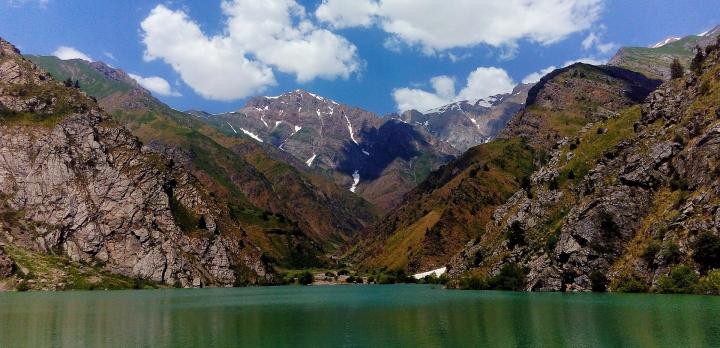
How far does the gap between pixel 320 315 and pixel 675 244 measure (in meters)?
80.1

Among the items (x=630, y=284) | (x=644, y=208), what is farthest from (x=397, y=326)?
(x=644, y=208)

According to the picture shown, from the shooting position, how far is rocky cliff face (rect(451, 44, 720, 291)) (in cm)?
12781

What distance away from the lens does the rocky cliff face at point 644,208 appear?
127812 mm

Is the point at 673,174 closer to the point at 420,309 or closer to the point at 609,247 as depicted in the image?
the point at 609,247

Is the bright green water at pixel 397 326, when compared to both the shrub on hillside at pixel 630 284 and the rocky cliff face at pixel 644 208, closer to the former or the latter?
the shrub on hillside at pixel 630 284

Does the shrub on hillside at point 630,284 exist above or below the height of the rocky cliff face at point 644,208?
below

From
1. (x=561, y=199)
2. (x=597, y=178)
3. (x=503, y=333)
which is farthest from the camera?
(x=561, y=199)

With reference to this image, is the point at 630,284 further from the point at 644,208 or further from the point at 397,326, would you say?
the point at 397,326

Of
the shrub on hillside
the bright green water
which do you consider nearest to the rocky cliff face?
the shrub on hillside

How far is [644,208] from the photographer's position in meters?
149

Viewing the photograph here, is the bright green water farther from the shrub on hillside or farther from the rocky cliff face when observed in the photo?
the rocky cliff face

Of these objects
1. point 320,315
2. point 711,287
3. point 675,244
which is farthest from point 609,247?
point 320,315

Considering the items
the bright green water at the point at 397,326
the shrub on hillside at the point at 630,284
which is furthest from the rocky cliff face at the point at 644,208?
the bright green water at the point at 397,326

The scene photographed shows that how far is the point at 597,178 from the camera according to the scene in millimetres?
171625
